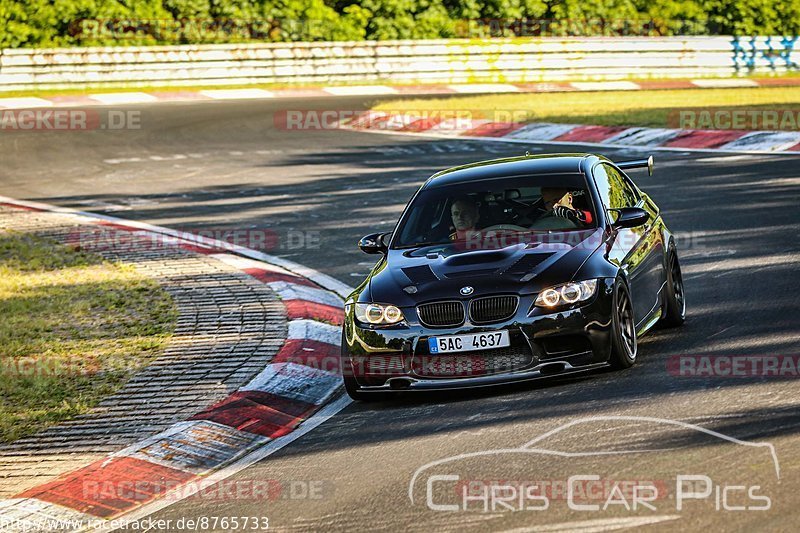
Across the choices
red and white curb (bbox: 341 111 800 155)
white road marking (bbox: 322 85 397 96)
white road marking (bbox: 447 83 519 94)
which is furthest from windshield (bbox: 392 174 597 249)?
white road marking (bbox: 322 85 397 96)

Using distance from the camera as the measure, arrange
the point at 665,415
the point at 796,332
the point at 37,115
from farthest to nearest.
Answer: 1. the point at 37,115
2. the point at 796,332
3. the point at 665,415

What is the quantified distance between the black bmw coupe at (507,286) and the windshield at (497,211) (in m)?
0.01

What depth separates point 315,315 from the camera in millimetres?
11266

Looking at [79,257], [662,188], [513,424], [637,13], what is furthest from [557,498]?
[637,13]

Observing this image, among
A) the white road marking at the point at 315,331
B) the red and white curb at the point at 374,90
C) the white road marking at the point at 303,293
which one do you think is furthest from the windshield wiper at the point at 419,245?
the red and white curb at the point at 374,90

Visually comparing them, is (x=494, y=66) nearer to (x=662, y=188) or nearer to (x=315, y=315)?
(x=662, y=188)

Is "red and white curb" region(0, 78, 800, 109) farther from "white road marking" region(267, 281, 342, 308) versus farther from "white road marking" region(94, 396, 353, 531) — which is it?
"white road marking" region(94, 396, 353, 531)

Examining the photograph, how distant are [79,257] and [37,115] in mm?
16874

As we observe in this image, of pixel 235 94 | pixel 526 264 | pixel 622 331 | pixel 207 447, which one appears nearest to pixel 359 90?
pixel 235 94

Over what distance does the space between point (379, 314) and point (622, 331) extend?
1.59 metres

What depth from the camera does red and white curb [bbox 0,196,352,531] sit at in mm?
6793

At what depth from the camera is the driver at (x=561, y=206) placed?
945cm

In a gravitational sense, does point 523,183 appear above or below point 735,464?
above

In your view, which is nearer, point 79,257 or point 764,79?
point 79,257
